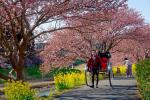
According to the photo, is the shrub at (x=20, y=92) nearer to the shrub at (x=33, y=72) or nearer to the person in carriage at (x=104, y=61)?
the person in carriage at (x=104, y=61)

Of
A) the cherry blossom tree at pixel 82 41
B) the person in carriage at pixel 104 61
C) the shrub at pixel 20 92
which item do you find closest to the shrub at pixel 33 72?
the cherry blossom tree at pixel 82 41

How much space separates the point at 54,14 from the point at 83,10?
1019 mm

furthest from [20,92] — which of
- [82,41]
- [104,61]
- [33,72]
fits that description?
[33,72]

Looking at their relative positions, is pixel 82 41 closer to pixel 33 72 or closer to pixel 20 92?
A: pixel 20 92

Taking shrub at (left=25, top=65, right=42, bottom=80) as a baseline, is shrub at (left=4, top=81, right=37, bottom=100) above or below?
below

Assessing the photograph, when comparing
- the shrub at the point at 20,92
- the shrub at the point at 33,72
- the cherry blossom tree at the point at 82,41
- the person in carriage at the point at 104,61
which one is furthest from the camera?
the shrub at the point at 33,72

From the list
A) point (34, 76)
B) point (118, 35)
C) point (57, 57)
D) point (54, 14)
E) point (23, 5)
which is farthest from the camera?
point (34, 76)

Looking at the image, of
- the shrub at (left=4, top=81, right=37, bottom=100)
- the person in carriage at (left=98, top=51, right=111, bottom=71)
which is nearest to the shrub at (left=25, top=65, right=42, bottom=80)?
the person in carriage at (left=98, top=51, right=111, bottom=71)

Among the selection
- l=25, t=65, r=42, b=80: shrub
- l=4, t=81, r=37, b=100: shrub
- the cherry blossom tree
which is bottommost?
l=4, t=81, r=37, b=100: shrub

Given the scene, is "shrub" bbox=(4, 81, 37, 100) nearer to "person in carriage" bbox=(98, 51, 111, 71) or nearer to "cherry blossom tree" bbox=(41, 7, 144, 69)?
"person in carriage" bbox=(98, 51, 111, 71)

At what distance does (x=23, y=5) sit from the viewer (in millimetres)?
11641

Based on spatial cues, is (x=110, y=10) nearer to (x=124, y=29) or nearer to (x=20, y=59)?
(x=20, y=59)

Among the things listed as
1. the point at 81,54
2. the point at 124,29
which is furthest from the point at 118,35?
the point at 81,54

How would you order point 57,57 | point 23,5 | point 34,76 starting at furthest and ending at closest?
point 34,76, point 57,57, point 23,5
